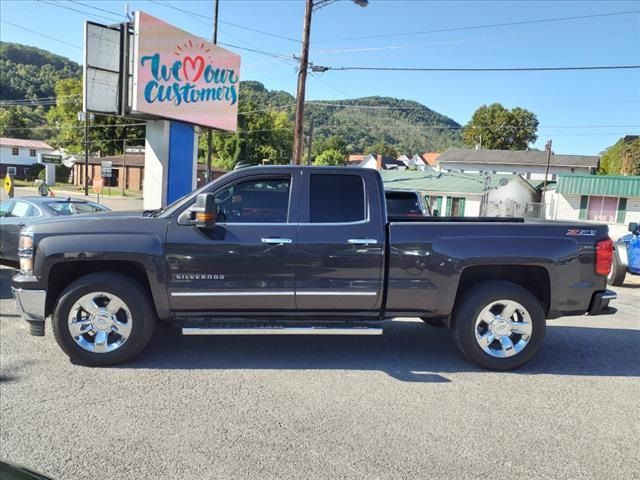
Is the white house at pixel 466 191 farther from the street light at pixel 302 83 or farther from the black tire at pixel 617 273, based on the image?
the black tire at pixel 617 273

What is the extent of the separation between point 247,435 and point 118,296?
203cm

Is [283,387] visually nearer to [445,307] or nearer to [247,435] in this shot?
[247,435]

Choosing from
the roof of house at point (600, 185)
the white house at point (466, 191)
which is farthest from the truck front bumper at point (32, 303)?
the white house at point (466, 191)

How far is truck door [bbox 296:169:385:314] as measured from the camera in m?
4.94

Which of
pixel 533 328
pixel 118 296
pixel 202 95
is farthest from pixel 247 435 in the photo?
pixel 202 95

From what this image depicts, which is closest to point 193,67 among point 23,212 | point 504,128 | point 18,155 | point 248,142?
point 23,212

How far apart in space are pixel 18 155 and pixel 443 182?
229 ft

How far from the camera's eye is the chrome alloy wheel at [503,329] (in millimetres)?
5051

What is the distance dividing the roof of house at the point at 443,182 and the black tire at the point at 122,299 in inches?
1373

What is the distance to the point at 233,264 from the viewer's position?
16.0 feet

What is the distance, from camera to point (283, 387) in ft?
14.9

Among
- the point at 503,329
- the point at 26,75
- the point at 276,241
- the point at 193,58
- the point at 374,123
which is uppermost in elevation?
the point at 374,123

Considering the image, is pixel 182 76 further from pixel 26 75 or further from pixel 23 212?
pixel 26 75

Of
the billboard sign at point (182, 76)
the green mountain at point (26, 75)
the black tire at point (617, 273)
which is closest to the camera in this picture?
the black tire at point (617, 273)
